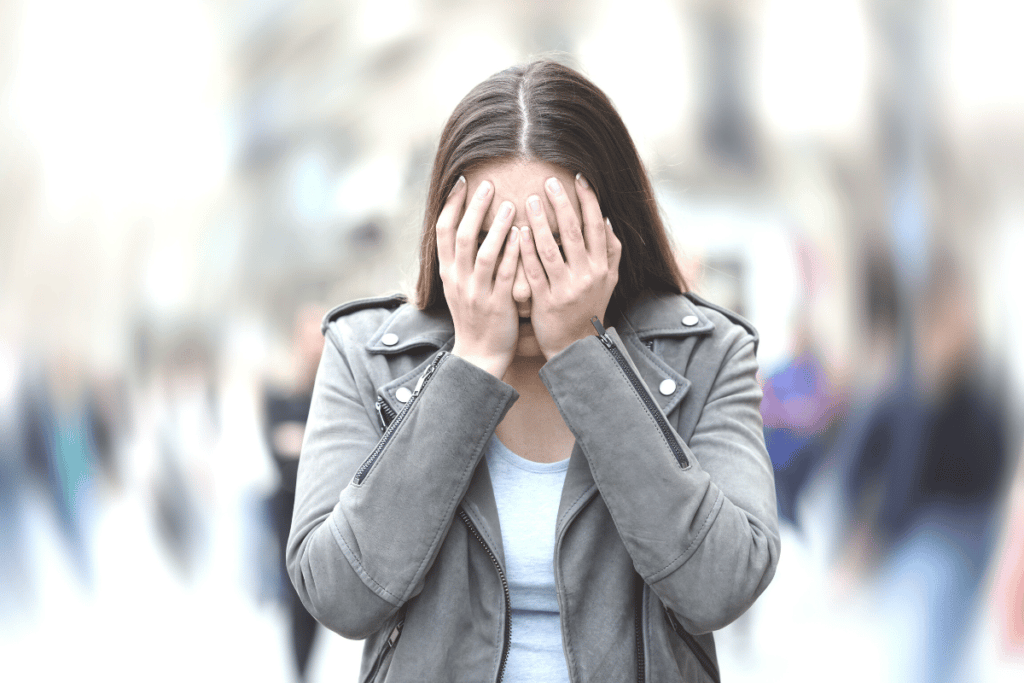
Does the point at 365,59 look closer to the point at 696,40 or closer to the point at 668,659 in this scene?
the point at 696,40

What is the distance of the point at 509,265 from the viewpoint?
1.11 meters

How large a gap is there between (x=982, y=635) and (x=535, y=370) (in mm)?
1989

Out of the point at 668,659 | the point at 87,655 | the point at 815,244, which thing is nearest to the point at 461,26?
the point at 815,244

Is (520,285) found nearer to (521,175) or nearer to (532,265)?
(532,265)

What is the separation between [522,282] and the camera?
44.4 inches

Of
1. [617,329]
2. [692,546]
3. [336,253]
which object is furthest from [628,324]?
[336,253]

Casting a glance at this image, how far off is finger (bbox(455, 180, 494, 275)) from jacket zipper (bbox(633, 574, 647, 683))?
0.50 meters

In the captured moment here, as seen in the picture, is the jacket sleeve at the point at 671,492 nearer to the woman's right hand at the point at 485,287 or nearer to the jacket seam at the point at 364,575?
the woman's right hand at the point at 485,287

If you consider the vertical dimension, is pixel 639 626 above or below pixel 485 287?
below

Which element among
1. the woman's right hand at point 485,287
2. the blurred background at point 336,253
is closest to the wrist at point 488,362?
the woman's right hand at point 485,287

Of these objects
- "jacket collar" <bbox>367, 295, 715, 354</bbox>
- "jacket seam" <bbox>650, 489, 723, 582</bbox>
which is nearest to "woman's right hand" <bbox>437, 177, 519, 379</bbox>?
"jacket collar" <bbox>367, 295, 715, 354</bbox>

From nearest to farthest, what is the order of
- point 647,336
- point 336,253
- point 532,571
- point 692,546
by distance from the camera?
point 692,546
point 532,571
point 647,336
point 336,253

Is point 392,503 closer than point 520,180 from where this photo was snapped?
Yes

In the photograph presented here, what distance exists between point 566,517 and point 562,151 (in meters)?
0.51
